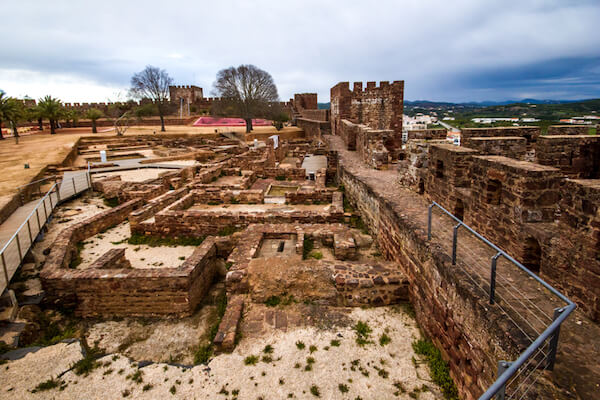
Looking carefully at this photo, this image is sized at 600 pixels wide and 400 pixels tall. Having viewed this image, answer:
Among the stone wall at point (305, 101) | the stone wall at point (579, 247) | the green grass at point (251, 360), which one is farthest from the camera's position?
the stone wall at point (305, 101)

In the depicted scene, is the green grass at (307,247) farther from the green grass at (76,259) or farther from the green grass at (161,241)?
the green grass at (76,259)

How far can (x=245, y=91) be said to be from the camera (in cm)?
3572

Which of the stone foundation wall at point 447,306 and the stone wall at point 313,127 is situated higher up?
the stone wall at point 313,127

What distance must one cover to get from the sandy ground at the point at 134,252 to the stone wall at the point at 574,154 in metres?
8.44

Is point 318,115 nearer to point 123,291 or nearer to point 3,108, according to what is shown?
point 3,108

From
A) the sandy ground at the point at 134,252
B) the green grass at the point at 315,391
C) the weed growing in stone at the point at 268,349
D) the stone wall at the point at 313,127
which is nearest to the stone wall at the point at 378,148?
the sandy ground at the point at 134,252

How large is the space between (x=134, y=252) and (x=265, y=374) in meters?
5.97

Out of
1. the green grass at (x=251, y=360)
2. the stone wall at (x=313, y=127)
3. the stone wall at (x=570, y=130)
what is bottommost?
the green grass at (x=251, y=360)

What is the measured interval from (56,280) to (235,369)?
4311 millimetres

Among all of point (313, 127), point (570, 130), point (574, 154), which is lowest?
point (574, 154)

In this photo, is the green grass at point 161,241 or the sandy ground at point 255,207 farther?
the sandy ground at point 255,207

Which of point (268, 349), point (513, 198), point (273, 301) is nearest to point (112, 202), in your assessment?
point (273, 301)

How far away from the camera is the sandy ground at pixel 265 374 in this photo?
13.3 feet

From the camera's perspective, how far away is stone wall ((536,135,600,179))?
239 inches
